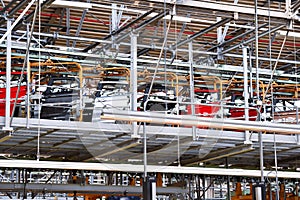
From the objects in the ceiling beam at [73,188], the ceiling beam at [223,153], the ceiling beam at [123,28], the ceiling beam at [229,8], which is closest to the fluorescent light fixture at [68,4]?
the ceiling beam at [123,28]

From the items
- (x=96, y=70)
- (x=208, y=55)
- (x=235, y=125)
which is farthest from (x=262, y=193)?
(x=208, y=55)

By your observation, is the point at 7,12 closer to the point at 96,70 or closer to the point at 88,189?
the point at 96,70

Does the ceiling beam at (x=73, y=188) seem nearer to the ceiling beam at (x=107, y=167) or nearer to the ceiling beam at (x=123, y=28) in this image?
the ceiling beam at (x=107, y=167)

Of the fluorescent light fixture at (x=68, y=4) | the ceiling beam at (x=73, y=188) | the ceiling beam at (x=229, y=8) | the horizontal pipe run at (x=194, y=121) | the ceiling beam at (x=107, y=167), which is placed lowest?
the ceiling beam at (x=73, y=188)

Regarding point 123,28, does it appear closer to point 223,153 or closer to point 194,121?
point 223,153

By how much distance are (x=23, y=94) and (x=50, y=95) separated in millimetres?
298

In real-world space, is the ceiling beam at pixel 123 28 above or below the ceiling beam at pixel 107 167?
above

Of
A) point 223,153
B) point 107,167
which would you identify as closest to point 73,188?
point 107,167

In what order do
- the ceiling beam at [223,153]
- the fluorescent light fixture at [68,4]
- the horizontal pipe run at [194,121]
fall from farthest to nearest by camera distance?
the ceiling beam at [223,153] → the fluorescent light fixture at [68,4] → the horizontal pipe run at [194,121]

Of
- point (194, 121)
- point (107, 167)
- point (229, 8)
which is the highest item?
point (229, 8)

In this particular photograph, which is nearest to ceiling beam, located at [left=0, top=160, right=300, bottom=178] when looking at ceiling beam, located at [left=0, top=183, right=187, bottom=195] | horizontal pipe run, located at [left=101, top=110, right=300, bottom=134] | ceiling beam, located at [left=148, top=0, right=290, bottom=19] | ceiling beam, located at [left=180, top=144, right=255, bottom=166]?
ceiling beam, located at [left=180, top=144, right=255, bottom=166]

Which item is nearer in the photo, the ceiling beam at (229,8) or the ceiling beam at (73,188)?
the ceiling beam at (229,8)

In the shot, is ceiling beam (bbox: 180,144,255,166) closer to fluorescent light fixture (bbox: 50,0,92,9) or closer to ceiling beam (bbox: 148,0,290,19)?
→ ceiling beam (bbox: 148,0,290,19)

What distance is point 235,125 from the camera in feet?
16.6
